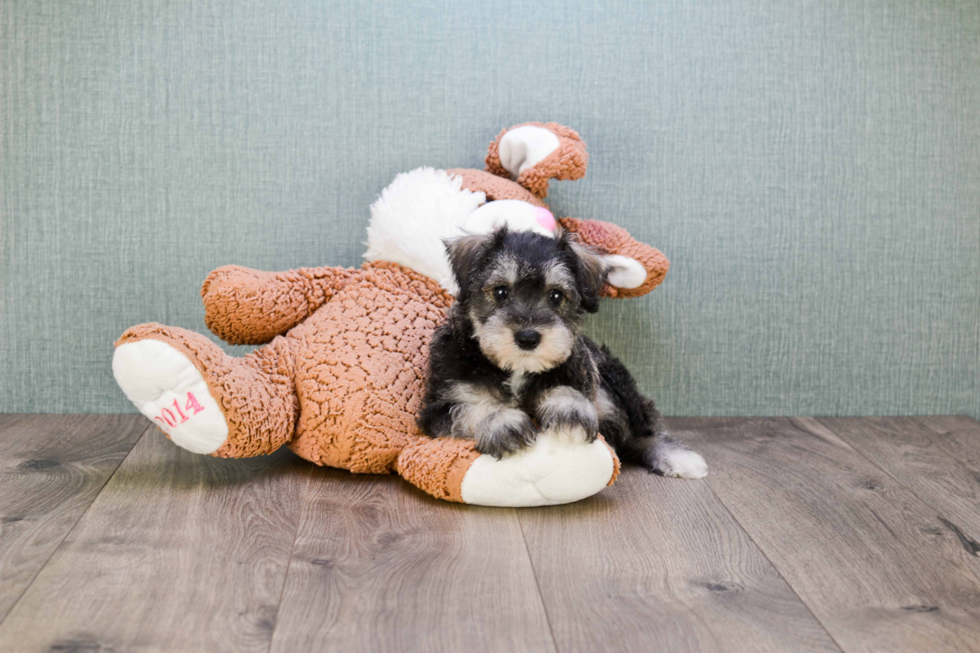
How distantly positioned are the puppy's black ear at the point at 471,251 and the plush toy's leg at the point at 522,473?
419 mm

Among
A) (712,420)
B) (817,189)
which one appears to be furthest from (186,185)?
(817,189)

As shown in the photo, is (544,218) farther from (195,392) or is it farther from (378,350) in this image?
(195,392)

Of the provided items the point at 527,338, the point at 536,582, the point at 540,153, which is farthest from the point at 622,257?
the point at 536,582

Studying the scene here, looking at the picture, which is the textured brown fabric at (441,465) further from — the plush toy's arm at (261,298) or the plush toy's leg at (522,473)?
the plush toy's arm at (261,298)

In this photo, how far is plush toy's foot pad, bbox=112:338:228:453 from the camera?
194 cm

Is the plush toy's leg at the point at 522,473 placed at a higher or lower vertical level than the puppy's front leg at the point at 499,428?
lower

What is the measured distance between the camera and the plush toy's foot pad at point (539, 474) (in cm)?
194

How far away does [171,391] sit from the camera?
77.8 inches

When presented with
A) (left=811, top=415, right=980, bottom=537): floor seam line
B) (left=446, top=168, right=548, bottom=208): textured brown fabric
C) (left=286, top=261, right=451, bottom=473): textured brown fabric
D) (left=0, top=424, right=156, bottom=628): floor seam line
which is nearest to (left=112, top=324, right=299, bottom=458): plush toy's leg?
(left=286, top=261, right=451, bottom=473): textured brown fabric

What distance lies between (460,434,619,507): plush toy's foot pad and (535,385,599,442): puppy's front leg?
28 mm

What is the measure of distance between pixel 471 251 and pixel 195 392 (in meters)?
0.75

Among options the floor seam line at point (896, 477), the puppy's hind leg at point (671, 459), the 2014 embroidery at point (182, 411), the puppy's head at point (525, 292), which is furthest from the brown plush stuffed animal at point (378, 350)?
the floor seam line at point (896, 477)

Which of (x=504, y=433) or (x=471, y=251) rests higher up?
(x=471, y=251)

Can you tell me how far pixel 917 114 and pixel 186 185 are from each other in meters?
2.49
